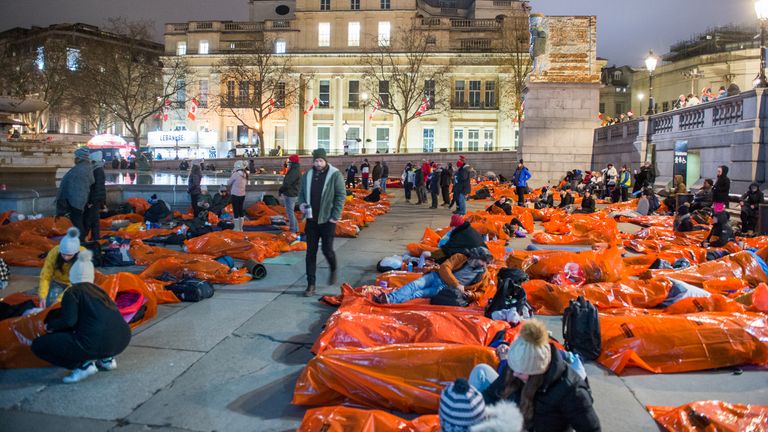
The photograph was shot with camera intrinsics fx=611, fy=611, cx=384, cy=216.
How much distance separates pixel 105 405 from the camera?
4.41 metres

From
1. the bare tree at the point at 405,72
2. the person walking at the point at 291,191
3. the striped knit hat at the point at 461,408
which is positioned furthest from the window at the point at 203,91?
the striped knit hat at the point at 461,408

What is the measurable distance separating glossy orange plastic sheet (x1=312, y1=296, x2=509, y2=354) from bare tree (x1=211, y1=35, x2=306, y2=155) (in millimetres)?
47475

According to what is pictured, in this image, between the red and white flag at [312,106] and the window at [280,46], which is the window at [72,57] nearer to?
the window at [280,46]

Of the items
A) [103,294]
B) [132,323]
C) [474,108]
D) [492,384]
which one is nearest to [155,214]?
[132,323]

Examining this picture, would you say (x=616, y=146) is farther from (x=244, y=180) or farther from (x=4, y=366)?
(x=4, y=366)

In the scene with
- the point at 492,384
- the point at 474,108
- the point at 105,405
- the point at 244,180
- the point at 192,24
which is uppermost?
the point at 192,24

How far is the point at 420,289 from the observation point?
7.02m

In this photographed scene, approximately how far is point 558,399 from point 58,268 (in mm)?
4836

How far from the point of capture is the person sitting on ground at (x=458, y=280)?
22.6 feet

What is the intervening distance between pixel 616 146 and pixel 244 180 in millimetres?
17640

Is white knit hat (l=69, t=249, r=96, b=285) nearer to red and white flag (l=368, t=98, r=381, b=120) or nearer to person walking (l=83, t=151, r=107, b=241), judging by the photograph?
person walking (l=83, t=151, r=107, b=241)

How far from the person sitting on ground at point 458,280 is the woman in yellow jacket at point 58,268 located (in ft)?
10.2

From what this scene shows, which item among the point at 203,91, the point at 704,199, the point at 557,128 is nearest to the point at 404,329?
the point at 704,199

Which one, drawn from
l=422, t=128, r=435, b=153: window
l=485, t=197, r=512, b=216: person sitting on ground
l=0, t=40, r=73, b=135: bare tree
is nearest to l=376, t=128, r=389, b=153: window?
l=422, t=128, r=435, b=153: window
